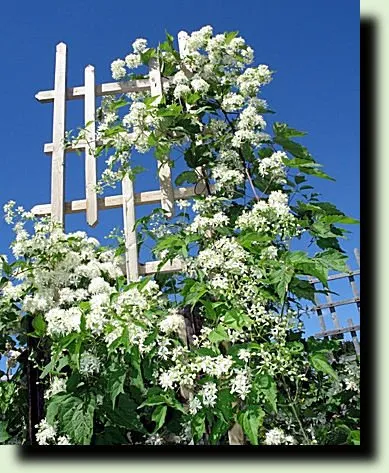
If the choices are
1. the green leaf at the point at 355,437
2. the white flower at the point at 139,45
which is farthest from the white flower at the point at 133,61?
the green leaf at the point at 355,437

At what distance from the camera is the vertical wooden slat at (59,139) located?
1.69 metres

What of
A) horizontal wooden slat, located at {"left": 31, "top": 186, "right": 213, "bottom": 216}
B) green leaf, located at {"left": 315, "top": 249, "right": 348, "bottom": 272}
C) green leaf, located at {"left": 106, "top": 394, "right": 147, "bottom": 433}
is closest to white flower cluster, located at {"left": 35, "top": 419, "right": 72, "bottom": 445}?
green leaf, located at {"left": 106, "top": 394, "right": 147, "bottom": 433}

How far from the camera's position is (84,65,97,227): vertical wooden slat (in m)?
1.66

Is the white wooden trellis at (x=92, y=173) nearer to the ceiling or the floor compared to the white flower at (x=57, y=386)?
nearer to the ceiling

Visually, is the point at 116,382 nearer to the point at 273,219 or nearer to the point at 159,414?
the point at 159,414

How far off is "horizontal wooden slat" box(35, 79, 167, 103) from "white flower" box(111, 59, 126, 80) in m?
0.04

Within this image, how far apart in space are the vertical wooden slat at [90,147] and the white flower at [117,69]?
0.31 feet

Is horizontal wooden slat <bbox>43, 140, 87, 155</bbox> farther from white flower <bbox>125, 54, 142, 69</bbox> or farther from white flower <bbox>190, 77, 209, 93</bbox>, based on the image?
white flower <bbox>190, 77, 209, 93</bbox>

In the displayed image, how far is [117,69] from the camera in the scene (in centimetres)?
173

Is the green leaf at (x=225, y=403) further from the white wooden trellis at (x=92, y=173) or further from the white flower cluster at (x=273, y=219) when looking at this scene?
the white wooden trellis at (x=92, y=173)

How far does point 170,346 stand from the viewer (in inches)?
43.9

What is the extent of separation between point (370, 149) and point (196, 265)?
0.43m
